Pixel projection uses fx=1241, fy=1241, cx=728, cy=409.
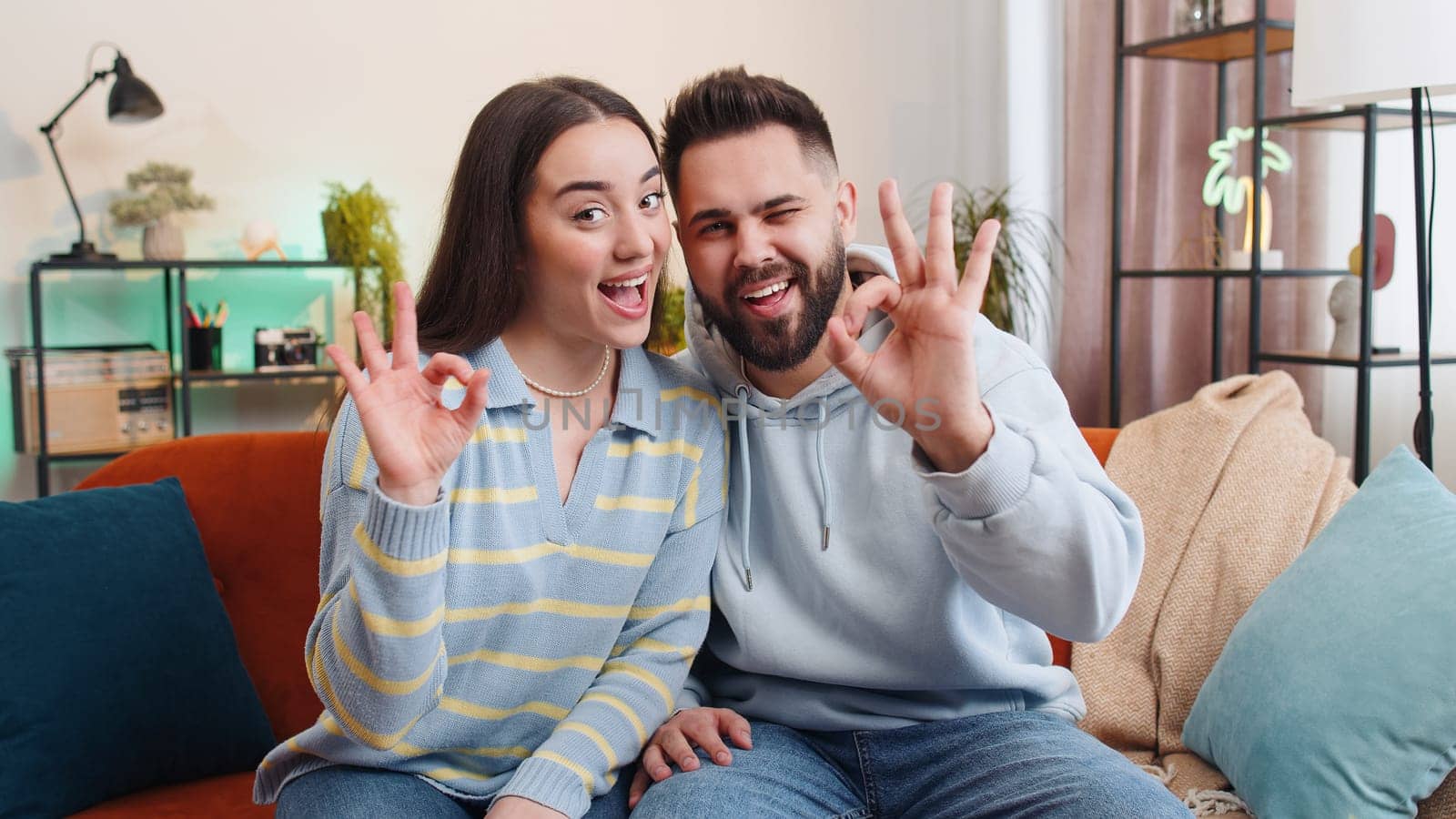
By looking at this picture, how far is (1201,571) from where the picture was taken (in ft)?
5.93

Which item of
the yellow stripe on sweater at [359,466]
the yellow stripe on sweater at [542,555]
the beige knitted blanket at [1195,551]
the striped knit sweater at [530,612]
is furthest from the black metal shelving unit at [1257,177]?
the yellow stripe on sweater at [359,466]

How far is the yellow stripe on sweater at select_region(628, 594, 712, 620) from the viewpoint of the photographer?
150 centimetres

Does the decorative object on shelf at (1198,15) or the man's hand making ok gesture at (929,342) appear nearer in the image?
the man's hand making ok gesture at (929,342)

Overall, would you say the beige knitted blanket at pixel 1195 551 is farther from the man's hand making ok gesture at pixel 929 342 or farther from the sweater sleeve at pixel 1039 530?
the man's hand making ok gesture at pixel 929 342

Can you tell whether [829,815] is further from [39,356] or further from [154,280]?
[154,280]

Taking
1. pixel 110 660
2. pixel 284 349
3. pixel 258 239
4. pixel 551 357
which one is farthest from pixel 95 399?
pixel 551 357

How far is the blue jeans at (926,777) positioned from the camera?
1316 mm

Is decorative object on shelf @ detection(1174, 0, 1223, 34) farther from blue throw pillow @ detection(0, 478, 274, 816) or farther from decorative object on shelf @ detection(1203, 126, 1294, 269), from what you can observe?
blue throw pillow @ detection(0, 478, 274, 816)

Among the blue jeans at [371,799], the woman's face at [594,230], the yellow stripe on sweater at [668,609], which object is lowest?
the blue jeans at [371,799]

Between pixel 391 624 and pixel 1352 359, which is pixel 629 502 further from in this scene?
pixel 1352 359

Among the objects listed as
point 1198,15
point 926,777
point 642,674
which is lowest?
point 926,777

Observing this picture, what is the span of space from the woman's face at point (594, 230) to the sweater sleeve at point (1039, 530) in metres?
0.42

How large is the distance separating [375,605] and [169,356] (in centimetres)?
289

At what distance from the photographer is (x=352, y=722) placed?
4.21 ft
